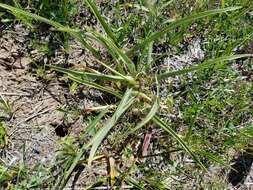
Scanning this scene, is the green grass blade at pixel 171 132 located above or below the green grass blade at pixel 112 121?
below

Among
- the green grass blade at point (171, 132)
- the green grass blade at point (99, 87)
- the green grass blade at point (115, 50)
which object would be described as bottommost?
the green grass blade at point (171, 132)

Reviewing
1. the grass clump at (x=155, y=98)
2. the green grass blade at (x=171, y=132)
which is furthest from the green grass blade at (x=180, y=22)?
the green grass blade at (x=171, y=132)

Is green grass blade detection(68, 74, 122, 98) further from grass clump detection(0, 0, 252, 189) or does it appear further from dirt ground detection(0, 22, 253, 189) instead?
dirt ground detection(0, 22, 253, 189)

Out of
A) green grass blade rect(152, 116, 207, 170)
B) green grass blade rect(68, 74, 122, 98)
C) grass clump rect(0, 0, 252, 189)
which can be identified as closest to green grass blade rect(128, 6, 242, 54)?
grass clump rect(0, 0, 252, 189)

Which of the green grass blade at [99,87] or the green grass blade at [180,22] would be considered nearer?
the green grass blade at [180,22]

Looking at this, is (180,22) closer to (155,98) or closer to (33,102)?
(155,98)

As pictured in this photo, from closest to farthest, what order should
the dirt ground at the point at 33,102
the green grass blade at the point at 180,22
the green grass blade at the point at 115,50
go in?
the green grass blade at the point at 180,22 → the green grass blade at the point at 115,50 → the dirt ground at the point at 33,102

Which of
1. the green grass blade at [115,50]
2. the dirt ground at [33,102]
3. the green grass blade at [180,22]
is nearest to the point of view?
the green grass blade at [180,22]

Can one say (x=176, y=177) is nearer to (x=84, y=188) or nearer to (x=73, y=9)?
(x=84, y=188)

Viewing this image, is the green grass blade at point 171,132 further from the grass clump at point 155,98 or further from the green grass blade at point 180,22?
the green grass blade at point 180,22
